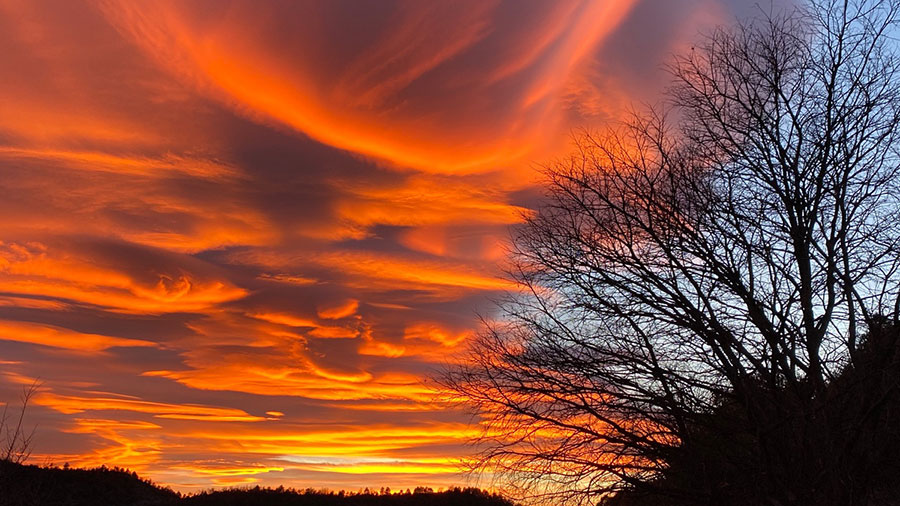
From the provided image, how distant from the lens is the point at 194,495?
896 inches

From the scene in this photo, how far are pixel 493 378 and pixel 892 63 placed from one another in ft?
28.6

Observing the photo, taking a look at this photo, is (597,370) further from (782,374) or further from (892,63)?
(892,63)

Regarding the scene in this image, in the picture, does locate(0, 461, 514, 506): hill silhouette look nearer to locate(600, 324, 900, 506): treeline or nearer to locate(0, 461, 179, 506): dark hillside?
locate(0, 461, 179, 506): dark hillside

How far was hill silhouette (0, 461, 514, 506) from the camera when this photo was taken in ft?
68.8

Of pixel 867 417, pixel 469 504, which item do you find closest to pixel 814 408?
pixel 867 417

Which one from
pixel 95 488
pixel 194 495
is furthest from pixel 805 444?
pixel 95 488

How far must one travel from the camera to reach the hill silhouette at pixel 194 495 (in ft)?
68.8

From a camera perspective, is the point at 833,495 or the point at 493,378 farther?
the point at 493,378

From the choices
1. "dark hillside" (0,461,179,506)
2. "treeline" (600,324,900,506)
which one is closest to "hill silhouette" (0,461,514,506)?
"dark hillside" (0,461,179,506)


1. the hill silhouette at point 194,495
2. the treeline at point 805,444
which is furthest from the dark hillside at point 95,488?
the treeline at point 805,444

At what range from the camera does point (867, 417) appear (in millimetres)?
9617

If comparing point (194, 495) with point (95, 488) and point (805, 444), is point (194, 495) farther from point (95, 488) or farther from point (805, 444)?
point (805, 444)

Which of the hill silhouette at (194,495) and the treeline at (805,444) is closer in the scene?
the treeline at (805,444)

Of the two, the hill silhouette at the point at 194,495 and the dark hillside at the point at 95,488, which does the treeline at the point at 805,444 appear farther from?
the dark hillside at the point at 95,488
